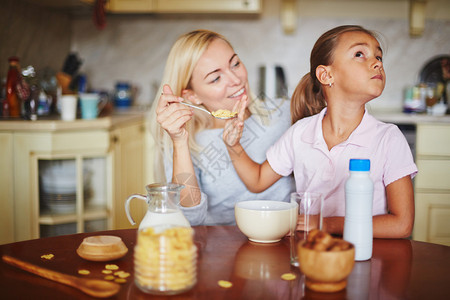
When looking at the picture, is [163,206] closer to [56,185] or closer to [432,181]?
[56,185]

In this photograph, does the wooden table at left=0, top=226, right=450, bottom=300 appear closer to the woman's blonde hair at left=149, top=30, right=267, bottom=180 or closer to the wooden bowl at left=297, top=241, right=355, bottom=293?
the wooden bowl at left=297, top=241, right=355, bottom=293

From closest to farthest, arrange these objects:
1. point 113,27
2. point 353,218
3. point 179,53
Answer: point 353,218 < point 179,53 < point 113,27

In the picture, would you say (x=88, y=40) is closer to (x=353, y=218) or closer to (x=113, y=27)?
(x=113, y=27)

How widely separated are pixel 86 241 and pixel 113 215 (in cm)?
169

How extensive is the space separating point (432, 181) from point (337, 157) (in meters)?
1.82

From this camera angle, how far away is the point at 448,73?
139 inches

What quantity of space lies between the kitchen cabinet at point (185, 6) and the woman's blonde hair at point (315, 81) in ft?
6.36

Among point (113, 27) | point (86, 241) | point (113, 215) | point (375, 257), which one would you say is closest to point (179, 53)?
point (86, 241)

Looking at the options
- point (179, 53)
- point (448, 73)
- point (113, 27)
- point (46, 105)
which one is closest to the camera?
point (179, 53)

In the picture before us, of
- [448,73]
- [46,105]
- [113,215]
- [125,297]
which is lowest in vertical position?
[113,215]

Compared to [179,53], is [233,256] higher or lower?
lower

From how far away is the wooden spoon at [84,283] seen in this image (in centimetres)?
83

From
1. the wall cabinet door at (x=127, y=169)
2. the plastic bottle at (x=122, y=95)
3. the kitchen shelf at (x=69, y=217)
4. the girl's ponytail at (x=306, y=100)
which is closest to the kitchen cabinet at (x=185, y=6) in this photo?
the plastic bottle at (x=122, y=95)

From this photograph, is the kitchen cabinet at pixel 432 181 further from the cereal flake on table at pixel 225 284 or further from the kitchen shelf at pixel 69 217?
the cereal flake on table at pixel 225 284
